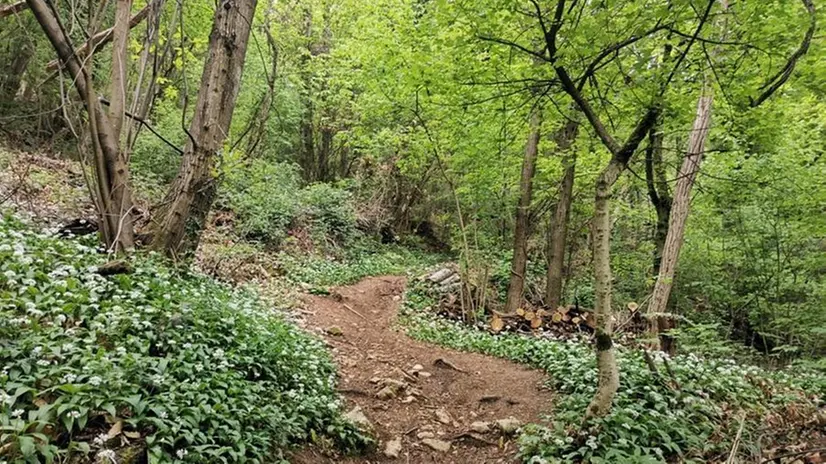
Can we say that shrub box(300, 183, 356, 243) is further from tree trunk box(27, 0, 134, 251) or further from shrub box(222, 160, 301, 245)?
tree trunk box(27, 0, 134, 251)

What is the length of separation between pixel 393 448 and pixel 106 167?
15.9ft

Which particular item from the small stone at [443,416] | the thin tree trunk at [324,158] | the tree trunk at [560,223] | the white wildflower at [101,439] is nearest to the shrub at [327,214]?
the thin tree trunk at [324,158]

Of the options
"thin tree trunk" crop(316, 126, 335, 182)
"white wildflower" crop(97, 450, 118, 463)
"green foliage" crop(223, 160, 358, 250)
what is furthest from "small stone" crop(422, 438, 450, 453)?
"thin tree trunk" crop(316, 126, 335, 182)

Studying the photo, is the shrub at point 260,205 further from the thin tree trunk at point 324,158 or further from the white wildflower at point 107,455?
the white wildflower at point 107,455

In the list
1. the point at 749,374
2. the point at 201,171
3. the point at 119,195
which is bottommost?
the point at 749,374

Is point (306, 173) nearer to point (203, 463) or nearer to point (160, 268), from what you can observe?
point (160, 268)

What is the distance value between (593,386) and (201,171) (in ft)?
18.5

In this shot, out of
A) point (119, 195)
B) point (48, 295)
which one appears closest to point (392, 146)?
point (119, 195)

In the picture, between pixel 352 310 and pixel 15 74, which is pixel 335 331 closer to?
pixel 352 310

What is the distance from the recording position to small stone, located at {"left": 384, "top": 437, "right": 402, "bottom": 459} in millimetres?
4566

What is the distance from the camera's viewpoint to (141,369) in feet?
11.0

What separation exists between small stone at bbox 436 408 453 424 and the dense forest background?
1523mm

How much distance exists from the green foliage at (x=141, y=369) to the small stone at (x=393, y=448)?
30 cm

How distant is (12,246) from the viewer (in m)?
4.40
